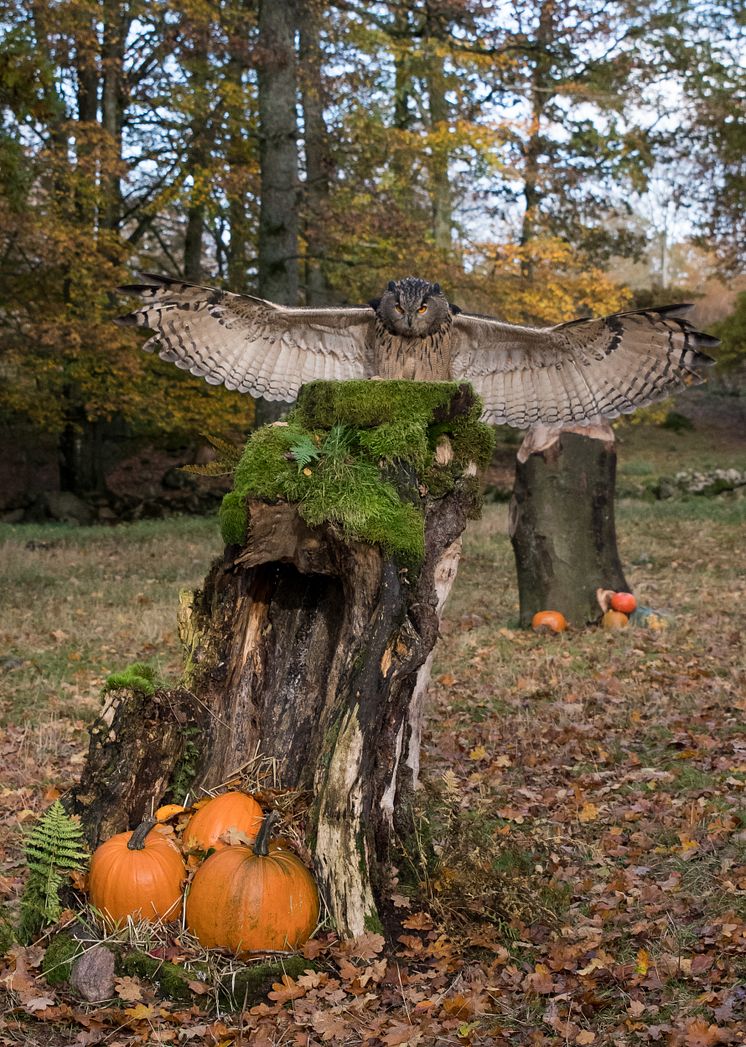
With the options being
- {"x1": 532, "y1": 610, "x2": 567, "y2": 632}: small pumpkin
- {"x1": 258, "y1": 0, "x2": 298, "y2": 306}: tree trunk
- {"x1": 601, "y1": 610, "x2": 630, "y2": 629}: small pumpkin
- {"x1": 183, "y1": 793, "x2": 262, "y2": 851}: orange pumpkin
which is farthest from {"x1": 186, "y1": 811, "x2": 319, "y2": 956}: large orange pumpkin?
{"x1": 258, "y1": 0, "x2": 298, "y2": 306}: tree trunk

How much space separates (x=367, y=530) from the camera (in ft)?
14.1

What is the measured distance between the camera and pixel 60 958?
3967 mm

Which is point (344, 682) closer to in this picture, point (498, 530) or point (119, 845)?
point (119, 845)

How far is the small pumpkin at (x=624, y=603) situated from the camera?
10.5 m

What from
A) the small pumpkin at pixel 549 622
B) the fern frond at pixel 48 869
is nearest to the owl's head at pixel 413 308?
the fern frond at pixel 48 869

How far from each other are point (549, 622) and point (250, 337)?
578 cm

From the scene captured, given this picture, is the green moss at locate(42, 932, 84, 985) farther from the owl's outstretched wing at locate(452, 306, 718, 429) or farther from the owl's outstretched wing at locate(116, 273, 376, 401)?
the owl's outstretched wing at locate(452, 306, 718, 429)

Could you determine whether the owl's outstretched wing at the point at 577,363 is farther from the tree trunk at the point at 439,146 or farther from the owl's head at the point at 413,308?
the tree trunk at the point at 439,146

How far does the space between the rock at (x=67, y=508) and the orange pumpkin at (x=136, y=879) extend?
19.0 metres

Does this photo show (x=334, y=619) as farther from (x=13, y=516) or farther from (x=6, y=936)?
(x=13, y=516)

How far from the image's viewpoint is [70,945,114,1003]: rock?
3.86m

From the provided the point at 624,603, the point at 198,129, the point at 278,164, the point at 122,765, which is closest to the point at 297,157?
the point at 278,164

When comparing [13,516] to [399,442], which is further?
[13,516]

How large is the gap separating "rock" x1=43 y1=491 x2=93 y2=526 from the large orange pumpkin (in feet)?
Answer: 63.1
